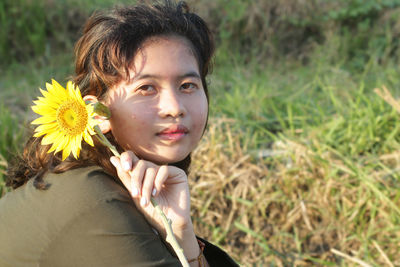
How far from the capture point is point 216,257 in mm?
1812

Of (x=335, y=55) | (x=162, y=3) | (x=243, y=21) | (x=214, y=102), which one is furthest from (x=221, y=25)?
(x=162, y=3)

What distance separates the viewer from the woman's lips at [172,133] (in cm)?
148

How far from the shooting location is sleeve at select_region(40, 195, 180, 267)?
124cm

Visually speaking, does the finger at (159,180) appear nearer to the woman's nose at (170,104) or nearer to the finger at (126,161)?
the finger at (126,161)

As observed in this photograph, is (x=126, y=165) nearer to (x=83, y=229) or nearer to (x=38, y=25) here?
(x=83, y=229)

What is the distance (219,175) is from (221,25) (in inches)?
114

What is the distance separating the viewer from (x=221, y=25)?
18.0 ft

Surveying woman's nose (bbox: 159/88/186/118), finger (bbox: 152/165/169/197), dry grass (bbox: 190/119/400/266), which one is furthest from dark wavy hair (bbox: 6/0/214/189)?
dry grass (bbox: 190/119/400/266)

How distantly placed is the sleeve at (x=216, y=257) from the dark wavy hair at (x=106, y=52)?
1.73 feet

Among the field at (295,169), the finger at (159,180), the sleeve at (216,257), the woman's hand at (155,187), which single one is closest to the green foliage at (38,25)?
the field at (295,169)

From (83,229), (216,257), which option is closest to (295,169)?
(216,257)

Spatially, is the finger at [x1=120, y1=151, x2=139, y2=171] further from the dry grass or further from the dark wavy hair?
the dry grass

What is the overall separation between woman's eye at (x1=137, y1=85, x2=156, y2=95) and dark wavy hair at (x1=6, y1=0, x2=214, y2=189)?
59 millimetres

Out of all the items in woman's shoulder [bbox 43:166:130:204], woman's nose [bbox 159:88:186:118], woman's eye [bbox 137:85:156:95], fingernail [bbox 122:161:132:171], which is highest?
woman's eye [bbox 137:85:156:95]
